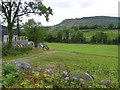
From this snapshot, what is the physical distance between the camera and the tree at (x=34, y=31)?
134 ft

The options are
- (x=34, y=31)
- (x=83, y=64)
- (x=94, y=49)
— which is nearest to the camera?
(x=83, y=64)

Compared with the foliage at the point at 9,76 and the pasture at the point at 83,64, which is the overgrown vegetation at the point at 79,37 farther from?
the foliage at the point at 9,76

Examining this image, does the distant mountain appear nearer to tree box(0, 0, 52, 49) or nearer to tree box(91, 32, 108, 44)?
tree box(91, 32, 108, 44)

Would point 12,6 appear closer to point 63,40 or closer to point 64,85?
point 64,85

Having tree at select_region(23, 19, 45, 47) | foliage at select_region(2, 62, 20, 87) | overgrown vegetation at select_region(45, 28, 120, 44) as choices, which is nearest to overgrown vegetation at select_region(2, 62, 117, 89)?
foliage at select_region(2, 62, 20, 87)

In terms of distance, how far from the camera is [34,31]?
136ft

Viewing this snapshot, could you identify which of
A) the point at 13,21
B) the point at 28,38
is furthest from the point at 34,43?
the point at 13,21

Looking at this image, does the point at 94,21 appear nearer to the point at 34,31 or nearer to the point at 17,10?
the point at 34,31

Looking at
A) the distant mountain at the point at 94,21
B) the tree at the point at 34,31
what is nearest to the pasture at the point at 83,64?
the tree at the point at 34,31

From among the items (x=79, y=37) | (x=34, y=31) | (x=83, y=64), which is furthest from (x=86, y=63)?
(x=79, y=37)

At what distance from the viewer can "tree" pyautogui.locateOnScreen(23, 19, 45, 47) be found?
4097cm

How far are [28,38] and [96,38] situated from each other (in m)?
35.3

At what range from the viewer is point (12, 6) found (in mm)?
26859

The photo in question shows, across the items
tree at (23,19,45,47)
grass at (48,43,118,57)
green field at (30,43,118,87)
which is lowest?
grass at (48,43,118,57)
